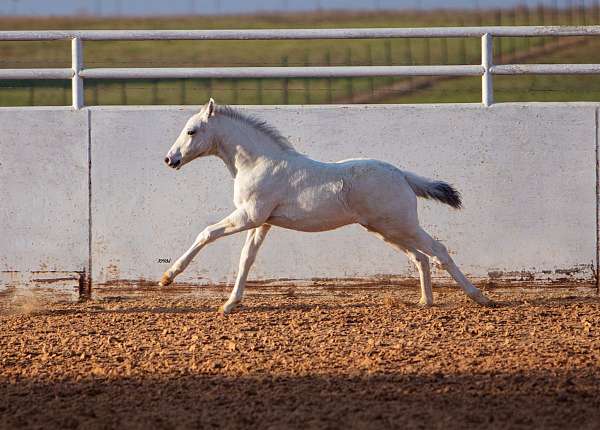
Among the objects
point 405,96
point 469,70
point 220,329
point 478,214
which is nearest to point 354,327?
point 220,329

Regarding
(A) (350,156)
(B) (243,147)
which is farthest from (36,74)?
(A) (350,156)

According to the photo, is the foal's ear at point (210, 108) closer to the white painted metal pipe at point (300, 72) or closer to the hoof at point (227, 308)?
the white painted metal pipe at point (300, 72)

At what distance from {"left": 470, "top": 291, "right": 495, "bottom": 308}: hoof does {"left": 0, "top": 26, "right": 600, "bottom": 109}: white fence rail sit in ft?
5.91

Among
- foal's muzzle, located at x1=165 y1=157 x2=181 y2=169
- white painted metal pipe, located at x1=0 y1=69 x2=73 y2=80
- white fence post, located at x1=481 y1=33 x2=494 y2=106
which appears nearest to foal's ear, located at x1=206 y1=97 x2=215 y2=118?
foal's muzzle, located at x1=165 y1=157 x2=181 y2=169

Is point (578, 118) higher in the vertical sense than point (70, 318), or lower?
higher

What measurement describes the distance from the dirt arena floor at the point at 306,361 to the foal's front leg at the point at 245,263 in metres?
0.12

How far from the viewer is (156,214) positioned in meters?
9.55

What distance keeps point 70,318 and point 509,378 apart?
3.92 metres

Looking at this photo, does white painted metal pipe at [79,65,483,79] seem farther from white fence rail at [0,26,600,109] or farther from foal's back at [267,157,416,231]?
foal's back at [267,157,416,231]

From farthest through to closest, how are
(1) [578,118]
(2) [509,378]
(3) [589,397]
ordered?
(1) [578,118] < (2) [509,378] < (3) [589,397]

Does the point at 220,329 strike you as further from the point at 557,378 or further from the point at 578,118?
the point at 578,118

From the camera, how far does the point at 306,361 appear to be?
652 cm

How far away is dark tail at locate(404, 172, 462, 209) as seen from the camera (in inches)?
336

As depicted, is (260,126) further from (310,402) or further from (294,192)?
(310,402)
